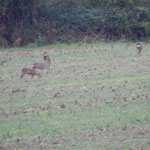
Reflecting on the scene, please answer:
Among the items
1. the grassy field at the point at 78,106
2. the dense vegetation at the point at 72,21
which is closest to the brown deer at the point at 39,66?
the grassy field at the point at 78,106

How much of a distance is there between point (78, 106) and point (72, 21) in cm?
1653

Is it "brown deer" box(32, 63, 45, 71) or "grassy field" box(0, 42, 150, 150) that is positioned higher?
"brown deer" box(32, 63, 45, 71)

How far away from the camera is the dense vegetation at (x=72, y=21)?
25106 mm

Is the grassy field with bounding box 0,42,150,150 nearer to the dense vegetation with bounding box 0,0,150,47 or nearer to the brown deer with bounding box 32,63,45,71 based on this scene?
the brown deer with bounding box 32,63,45,71

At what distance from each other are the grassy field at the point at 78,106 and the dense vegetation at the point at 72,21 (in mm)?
8971

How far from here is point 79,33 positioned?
25.5 metres

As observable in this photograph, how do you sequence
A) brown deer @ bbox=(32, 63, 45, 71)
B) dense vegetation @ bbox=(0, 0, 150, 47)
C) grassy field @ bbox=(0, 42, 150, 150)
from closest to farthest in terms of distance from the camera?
grassy field @ bbox=(0, 42, 150, 150) < brown deer @ bbox=(32, 63, 45, 71) < dense vegetation @ bbox=(0, 0, 150, 47)

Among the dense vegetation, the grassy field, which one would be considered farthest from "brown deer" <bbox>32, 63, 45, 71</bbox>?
the dense vegetation

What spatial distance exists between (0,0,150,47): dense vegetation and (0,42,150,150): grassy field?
8.97 metres

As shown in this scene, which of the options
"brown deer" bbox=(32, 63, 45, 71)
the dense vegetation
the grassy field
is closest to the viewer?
the grassy field

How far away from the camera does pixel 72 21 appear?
2548 cm

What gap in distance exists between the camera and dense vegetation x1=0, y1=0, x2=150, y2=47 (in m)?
25.1

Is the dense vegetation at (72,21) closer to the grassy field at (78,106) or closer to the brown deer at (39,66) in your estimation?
the grassy field at (78,106)

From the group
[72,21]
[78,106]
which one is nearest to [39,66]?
[78,106]
